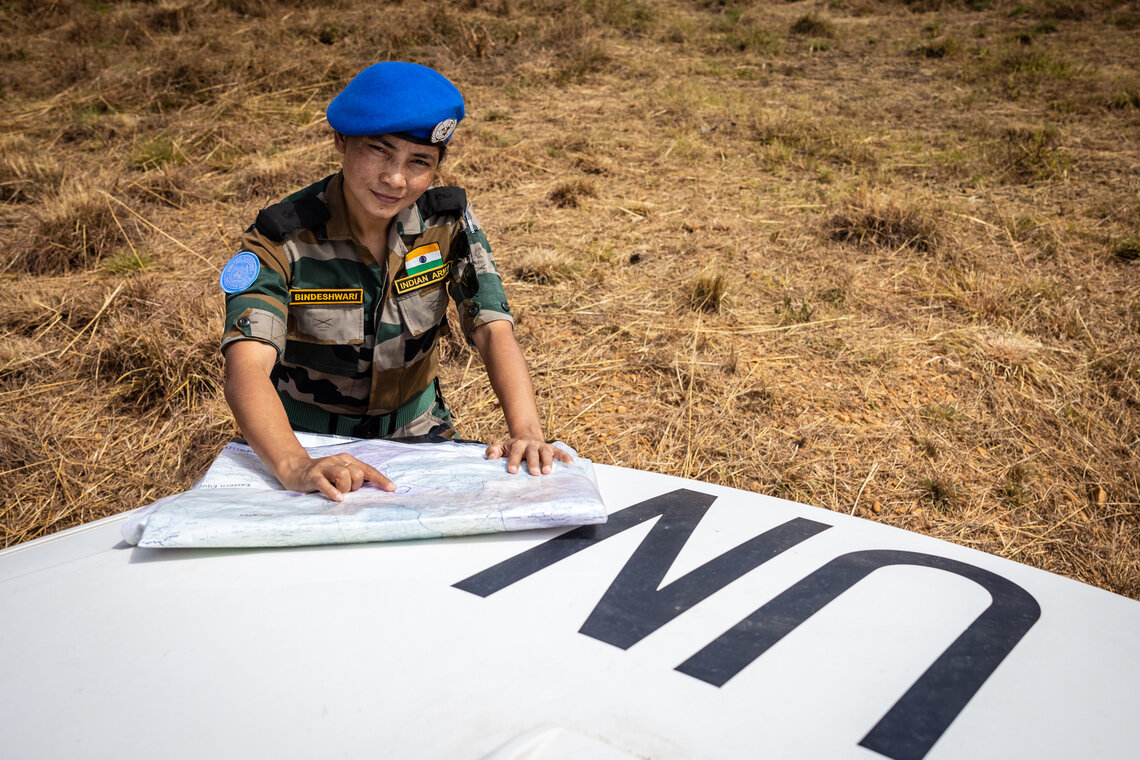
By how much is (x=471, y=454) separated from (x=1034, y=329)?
122 inches

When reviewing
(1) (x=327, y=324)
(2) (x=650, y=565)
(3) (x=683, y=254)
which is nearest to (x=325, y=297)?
(1) (x=327, y=324)

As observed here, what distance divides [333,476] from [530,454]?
0.36 meters

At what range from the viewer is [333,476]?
128 centimetres

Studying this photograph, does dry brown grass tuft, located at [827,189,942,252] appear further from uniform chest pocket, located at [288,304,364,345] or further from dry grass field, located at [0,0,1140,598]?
uniform chest pocket, located at [288,304,364,345]

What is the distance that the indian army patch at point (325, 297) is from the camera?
5.98 feet

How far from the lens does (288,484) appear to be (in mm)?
1332

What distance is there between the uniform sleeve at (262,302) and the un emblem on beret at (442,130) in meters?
0.43

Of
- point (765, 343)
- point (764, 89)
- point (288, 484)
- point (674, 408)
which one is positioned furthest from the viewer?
point (764, 89)

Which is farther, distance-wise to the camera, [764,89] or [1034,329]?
[764,89]

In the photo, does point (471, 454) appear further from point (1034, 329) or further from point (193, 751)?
point (1034, 329)

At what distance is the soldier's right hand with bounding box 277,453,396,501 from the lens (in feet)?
4.17

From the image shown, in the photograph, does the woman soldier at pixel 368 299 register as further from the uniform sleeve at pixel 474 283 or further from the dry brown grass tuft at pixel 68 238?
the dry brown grass tuft at pixel 68 238

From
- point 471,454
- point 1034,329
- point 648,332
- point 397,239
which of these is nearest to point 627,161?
point 648,332

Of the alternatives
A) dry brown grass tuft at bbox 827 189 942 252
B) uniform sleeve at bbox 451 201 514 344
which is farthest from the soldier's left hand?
dry brown grass tuft at bbox 827 189 942 252
